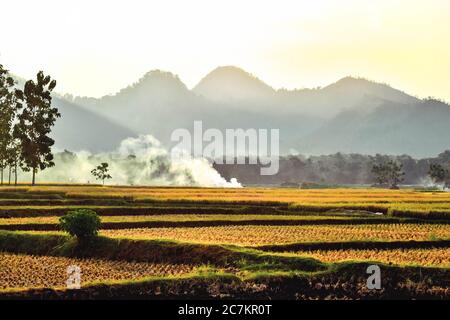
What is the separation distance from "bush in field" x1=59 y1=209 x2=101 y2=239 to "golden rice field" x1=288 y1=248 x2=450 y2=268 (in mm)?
8162

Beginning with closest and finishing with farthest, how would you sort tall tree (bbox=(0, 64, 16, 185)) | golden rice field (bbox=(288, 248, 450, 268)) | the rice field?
the rice field → golden rice field (bbox=(288, 248, 450, 268)) → tall tree (bbox=(0, 64, 16, 185))

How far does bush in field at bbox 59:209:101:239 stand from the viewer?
27344 millimetres

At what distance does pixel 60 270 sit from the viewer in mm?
23109

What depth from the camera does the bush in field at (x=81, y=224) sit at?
27344 millimetres

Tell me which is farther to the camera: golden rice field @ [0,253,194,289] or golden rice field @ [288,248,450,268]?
golden rice field @ [288,248,450,268]

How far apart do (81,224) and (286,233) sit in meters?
10.7

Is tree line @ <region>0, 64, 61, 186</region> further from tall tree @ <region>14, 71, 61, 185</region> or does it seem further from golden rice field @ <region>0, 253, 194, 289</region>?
golden rice field @ <region>0, 253, 194, 289</region>

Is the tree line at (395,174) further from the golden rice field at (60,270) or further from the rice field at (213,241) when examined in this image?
the golden rice field at (60,270)

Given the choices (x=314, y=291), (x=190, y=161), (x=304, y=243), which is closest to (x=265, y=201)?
(x=304, y=243)

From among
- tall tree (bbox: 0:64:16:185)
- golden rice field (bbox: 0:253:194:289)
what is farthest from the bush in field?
tall tree (bbox: 0:64:16:185)

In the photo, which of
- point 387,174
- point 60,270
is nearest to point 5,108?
point 60,270

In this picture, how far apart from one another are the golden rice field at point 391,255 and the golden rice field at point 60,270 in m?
5.14

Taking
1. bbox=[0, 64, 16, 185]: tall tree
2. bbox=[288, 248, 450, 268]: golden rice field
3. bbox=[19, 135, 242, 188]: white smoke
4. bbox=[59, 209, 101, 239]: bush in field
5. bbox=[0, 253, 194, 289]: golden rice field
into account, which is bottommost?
bbox=[0, 253, 194, 289]: golden rice field

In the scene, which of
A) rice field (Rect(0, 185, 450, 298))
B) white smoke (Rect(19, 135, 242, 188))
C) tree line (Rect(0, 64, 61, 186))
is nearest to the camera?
rice field (Rect(0, 185, 450, 298))
